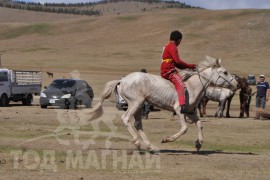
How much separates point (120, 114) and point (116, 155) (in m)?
16.5

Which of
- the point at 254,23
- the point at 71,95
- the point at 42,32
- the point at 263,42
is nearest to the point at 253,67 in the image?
the point at 263,42

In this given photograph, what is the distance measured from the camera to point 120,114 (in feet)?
98.6

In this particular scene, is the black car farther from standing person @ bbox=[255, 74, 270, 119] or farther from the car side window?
standing person @ bbox=[255, 74, 270, 119]

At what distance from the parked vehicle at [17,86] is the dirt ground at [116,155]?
592 inches

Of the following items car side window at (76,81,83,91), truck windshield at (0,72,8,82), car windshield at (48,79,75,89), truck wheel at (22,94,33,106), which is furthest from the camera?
truck wheel at (22,94,33,106)

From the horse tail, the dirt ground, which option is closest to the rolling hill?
the dirt ground

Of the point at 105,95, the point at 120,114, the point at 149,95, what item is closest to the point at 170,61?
the point at 149,95

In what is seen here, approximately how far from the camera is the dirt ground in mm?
11344

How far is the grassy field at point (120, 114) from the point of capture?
12047 mm

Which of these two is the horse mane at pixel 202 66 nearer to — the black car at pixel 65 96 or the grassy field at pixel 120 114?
the grassy field at pixel 120 114

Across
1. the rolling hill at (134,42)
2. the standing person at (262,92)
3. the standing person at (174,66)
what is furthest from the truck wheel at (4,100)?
the rolling hill at (134,42)

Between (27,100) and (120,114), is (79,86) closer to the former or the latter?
(27,100)

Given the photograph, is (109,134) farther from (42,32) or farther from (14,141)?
(42,32)

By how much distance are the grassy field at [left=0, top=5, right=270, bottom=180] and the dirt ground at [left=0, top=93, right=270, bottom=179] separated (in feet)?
0.06
